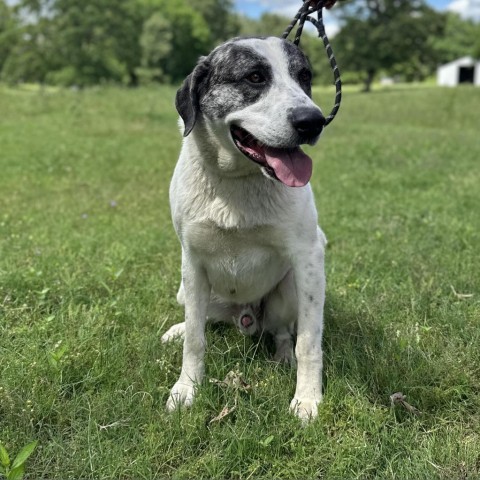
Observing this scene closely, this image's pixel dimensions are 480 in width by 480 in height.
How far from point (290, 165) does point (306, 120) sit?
8.2 inches

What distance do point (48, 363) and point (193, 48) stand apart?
65.4m

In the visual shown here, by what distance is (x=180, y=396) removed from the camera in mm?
2434

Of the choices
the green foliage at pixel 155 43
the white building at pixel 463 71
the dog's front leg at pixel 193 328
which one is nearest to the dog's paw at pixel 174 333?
the dog's front leg at pixel 193 328

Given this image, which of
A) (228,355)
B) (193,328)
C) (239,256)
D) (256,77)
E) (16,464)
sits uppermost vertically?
(256,77)

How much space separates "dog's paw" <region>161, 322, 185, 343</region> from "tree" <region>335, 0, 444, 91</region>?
4377 cm

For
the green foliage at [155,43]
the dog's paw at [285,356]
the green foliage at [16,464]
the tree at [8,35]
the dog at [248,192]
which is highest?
the dog at [248,192]

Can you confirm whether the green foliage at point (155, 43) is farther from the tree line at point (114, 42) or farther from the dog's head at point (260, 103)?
the dog's head at point (260, 103)

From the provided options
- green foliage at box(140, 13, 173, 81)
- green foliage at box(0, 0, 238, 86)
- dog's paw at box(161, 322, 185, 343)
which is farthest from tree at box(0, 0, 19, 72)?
dog's paw at box(161, 322, 185, 343)

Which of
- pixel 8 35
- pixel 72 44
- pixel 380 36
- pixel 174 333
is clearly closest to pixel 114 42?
pixel 72 44

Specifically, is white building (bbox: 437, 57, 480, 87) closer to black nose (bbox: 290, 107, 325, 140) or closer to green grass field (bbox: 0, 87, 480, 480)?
green grass field (bbox: 0, 87, 480, 480)

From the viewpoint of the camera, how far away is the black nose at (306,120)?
2094 mm

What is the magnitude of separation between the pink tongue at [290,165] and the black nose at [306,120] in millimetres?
123

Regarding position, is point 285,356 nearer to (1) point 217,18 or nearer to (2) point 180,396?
(2) point 180,396

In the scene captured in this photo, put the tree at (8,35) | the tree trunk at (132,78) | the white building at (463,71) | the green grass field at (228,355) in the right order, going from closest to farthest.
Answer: the green grass field at (228,355) → the tree at (8,35) → the tree trunk at (132,78) → the white building at (463,71)
